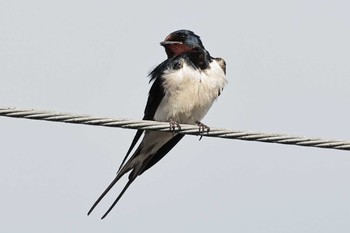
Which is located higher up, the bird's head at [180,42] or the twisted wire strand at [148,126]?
the bird's head at [180,42]

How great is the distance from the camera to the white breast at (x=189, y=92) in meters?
6.01

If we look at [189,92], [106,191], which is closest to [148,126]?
[106,191]

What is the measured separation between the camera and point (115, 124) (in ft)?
14.8

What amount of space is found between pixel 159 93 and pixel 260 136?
1654 mm

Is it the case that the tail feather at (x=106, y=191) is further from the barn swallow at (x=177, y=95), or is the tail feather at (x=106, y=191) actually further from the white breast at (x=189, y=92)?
the white breast at (x=189, y=92)

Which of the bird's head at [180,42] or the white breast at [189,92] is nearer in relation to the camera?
the white breast at [189,92]

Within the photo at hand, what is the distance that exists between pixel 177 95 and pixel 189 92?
77 mm

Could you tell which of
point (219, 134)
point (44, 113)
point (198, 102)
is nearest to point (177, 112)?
point (198, 102)

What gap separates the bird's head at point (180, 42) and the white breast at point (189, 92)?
0.30 m

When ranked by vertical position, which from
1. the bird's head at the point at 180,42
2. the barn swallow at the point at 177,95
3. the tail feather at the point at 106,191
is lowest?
the tail feather at the point at 106,191

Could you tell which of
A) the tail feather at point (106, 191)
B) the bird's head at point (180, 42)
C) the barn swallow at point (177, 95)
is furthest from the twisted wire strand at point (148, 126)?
the bird's head at point (180, 42)

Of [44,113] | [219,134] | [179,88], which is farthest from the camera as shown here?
[179,88]

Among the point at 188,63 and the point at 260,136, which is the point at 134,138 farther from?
the point at 260,136

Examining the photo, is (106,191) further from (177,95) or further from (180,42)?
Answer: (180,42)
